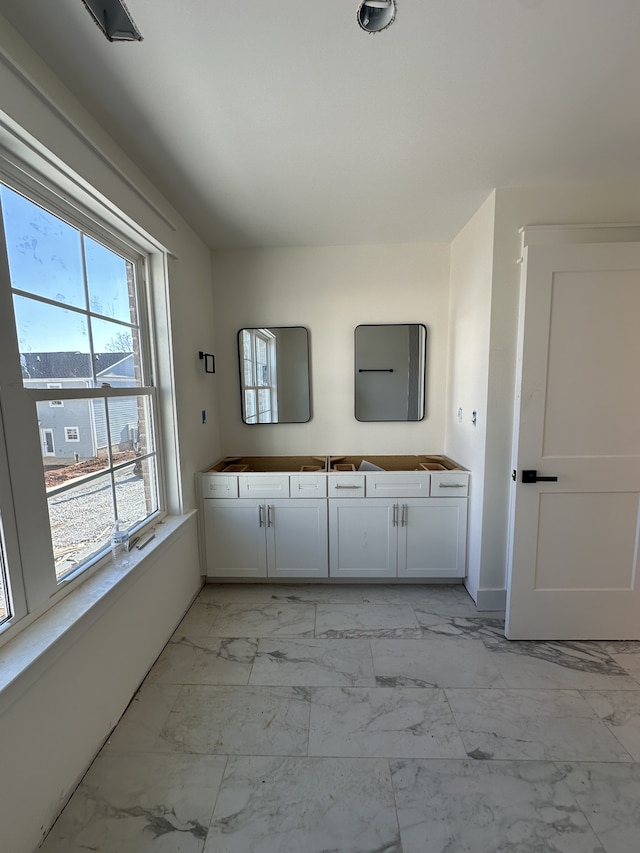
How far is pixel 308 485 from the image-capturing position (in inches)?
93.2

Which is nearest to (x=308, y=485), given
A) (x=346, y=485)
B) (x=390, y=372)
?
(x=346, y=485)

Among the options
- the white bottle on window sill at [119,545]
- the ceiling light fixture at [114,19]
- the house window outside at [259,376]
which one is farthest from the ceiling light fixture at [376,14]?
the white bottle on window sill at [119,545]

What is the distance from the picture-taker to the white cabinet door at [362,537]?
2.37m

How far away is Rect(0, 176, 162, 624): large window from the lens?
3.68ft

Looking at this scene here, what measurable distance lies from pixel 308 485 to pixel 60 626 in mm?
1497

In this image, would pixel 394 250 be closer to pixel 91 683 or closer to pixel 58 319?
pixel 58 319

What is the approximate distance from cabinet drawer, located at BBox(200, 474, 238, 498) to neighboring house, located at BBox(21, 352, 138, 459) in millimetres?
663

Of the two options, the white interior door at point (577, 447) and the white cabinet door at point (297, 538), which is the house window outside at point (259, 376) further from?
the white interior door at point (577, 447)

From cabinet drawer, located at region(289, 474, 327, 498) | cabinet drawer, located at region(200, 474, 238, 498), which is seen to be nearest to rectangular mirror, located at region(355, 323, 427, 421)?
cabinet drawer, located at region(289, 474, 327, 498)

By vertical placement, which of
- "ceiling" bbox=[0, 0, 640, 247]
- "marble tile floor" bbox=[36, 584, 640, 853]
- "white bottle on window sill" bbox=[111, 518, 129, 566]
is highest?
"ceiling" bbox=[0, 0, 640, 247]

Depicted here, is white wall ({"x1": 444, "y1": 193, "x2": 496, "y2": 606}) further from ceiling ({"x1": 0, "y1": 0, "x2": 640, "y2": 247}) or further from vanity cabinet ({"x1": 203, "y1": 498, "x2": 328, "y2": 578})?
vanity cabinet ({"x1": 203, "y1": 498, "x2": 328, "y2": 578})

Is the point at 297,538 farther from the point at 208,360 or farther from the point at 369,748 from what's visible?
the point at 208,360

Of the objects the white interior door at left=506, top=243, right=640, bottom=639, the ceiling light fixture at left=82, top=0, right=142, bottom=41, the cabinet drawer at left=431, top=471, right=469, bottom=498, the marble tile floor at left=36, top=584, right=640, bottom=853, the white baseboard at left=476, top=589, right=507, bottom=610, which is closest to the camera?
the ceiling light fixture at left=82, top=0, right=142, bottom=41

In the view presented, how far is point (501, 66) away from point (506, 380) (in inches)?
54.7
